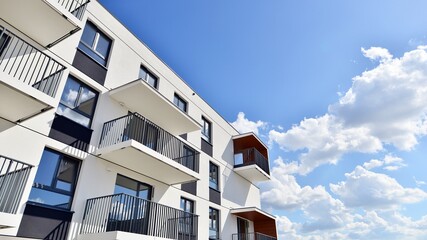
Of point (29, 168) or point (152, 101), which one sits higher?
point (152, 101)

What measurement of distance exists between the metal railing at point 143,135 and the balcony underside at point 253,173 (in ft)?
18.8

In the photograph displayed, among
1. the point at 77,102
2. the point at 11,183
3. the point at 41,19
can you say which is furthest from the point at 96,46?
the point at 11,183

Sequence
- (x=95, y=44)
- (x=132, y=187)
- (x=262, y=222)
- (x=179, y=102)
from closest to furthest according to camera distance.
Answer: (x=132, y=187) → (x=95, y=44) → (x=179, y=102) → (x=262, y=222)

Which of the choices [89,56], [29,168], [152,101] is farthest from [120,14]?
[29,168]

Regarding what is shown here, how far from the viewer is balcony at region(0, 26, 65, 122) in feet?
20.3

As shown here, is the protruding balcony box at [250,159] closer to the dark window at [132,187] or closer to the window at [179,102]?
the window at [179,102]

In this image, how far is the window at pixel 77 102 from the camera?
871 centimetres

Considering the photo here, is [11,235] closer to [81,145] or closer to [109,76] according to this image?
[81,145]

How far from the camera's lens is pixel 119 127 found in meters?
9.83

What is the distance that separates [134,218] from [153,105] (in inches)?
177

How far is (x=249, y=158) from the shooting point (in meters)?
19.5

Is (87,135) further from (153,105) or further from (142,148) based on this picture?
(153,105)

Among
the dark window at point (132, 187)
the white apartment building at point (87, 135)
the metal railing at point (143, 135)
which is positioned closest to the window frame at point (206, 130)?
the white apartment building at point (87, 135)

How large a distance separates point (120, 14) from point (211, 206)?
10.2 metres
